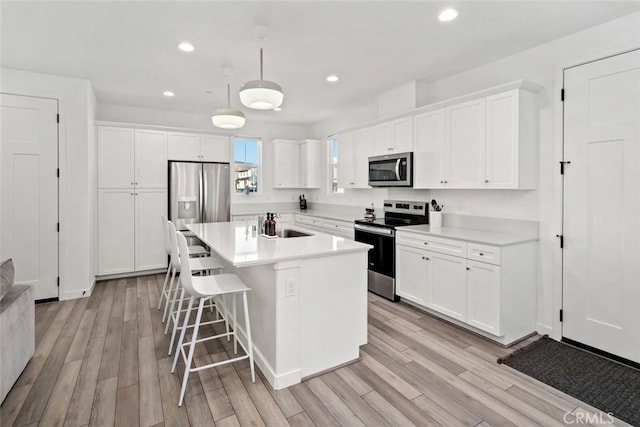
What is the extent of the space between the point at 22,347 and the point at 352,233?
357 centimetres

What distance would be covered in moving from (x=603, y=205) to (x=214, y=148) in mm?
5110

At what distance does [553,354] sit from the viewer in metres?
2.77

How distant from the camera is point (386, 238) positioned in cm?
403

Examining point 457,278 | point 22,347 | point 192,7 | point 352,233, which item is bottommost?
point 22,347

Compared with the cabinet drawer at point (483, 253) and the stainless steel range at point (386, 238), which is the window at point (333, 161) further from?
the cabinet drawer at point (483, 253)

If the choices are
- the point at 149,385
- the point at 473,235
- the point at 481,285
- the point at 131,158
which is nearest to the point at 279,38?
the point at 473,235

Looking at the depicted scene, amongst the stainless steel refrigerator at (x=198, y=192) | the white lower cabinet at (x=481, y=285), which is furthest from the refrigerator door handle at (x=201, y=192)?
the white lower cabinet at (x=481, y=285)

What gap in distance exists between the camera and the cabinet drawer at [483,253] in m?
2.87

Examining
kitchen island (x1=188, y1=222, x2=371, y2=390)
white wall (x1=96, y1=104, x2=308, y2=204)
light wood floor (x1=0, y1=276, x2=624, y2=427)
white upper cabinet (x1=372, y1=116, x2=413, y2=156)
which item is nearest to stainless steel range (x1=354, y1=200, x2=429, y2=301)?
white upper cabinet (x1=372, y1=116, x2=413, y2=156)

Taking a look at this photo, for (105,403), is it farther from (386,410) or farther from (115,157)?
(115,157)

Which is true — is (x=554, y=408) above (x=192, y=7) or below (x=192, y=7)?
below

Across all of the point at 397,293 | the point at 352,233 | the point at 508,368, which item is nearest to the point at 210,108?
the point at 352,233

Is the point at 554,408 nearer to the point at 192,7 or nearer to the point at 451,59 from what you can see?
the point at 451,59

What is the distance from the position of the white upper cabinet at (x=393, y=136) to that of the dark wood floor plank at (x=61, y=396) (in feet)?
12.7
